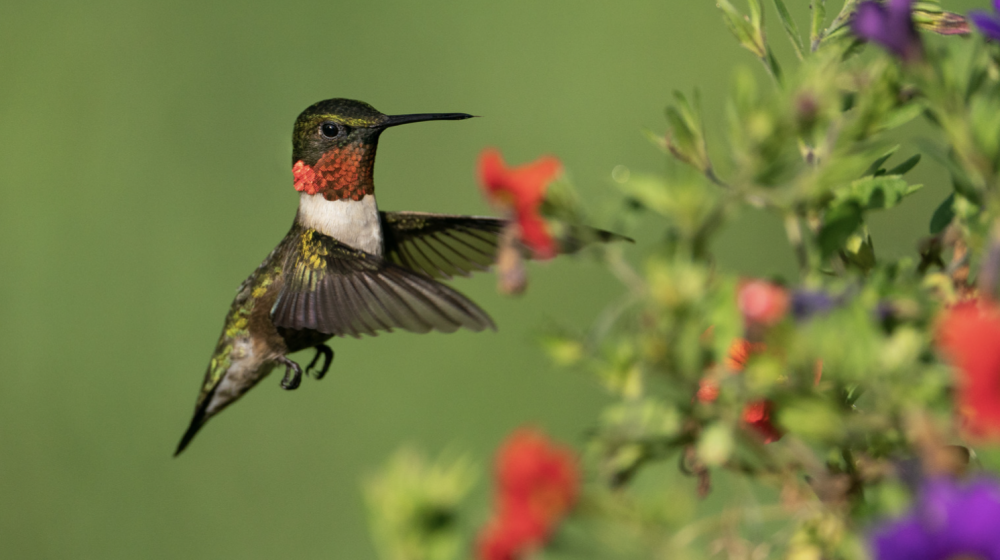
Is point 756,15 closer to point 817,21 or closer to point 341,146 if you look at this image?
point 817,21

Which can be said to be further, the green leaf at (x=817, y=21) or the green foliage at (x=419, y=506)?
the green leaf at (x=817, y=21)

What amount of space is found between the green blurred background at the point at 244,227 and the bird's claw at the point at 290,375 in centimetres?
206

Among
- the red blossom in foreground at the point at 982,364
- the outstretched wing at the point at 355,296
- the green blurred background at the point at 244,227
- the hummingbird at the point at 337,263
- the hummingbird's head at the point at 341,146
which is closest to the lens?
the red blossom in foreground at the point at 982,364

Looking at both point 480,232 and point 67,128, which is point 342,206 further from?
point 67,128

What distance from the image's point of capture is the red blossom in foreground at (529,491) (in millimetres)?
622

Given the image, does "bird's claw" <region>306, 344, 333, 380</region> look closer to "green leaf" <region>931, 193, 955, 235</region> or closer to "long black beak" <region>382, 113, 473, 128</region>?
"long black beak" <region>382, 113, 473, 128</region>

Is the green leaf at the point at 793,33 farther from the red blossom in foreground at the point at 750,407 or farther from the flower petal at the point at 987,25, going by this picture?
the red blossom in foreground at the point at 750,407

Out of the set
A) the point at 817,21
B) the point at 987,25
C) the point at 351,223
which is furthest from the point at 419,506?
the point at 351,223

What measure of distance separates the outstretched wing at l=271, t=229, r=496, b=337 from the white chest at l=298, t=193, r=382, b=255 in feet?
0.16

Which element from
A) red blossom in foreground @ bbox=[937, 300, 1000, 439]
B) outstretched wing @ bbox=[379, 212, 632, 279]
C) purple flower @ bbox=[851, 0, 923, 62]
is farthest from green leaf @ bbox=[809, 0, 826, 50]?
outstretched wing @ bbox=[379, 212, 632, 279]

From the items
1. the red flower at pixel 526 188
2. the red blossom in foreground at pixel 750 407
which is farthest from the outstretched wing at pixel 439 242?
the red flower at pixel 526 188

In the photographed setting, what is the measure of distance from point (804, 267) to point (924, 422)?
19cm

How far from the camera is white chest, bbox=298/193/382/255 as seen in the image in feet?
6.24

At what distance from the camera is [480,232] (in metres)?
1.91
